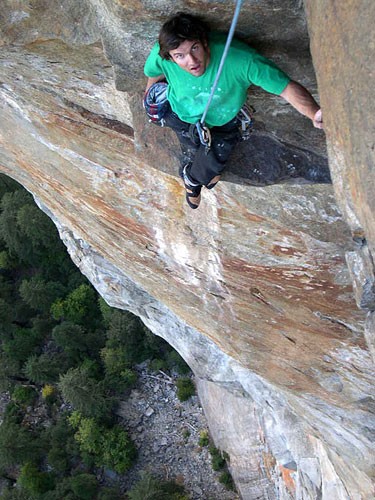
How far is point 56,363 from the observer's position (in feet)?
55.5

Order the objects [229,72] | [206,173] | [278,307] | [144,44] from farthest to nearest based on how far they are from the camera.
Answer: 1. [278,307]
2. [206,173]
3. [144,44]
4. [229,72]

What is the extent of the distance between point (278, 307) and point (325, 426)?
243cm

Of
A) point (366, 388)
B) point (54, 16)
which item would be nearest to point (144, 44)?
point (54, 16)

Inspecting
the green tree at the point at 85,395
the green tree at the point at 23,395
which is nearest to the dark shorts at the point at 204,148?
the green tree at the point at 85,395

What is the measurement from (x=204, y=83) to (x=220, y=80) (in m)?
0.09

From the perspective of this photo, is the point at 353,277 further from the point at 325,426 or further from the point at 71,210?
the point at 71,210

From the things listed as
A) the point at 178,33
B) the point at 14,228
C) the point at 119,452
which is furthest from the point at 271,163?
the point at 14,228

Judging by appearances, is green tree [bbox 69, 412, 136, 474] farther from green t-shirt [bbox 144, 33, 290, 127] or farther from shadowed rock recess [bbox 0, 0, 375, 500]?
green t-shirt [bbox 144, 33, 290, 127]

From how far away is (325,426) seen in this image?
7035 mm

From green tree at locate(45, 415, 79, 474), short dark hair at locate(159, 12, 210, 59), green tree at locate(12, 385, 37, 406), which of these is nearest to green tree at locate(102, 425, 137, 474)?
green tree at locate(45, 415, 79, 474)

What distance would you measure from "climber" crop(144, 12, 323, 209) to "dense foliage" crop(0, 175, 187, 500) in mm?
12815

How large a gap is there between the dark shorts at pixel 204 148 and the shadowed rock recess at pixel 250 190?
0.28 m

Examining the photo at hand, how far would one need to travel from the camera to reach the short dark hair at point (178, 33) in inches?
112

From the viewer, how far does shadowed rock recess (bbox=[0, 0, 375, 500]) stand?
111 inches
